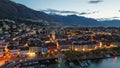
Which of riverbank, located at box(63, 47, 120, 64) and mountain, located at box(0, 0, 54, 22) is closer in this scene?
riverbank, located at box(63, 47, 120, 64)

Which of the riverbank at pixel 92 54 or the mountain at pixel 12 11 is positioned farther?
the mountain at pixel 12 11

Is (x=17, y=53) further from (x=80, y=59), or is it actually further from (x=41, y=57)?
(x=80, y=59)

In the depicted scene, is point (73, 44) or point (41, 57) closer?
point (41, 57)

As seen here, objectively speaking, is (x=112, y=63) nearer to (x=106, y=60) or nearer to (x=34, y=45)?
(x=106, y=60)

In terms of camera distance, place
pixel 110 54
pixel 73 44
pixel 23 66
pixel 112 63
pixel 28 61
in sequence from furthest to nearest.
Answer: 1. pixel 73 44
2. pixel 110 54
3. pixel 112 63
4. pixel 28 61
5. pixel 23 66

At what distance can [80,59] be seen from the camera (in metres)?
31.0

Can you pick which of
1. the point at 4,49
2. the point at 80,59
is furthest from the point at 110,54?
the point at 4,49

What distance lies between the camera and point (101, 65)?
2870cm

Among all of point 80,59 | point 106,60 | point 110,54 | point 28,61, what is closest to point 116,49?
point 110,54

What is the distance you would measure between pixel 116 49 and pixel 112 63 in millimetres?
9525

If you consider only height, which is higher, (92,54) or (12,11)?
(92,54)

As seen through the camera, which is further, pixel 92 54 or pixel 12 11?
pixel 12 11

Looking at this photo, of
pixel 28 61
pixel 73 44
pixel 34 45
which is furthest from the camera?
pixel 73 44

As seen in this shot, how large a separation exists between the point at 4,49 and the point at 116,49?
46.2 feet
